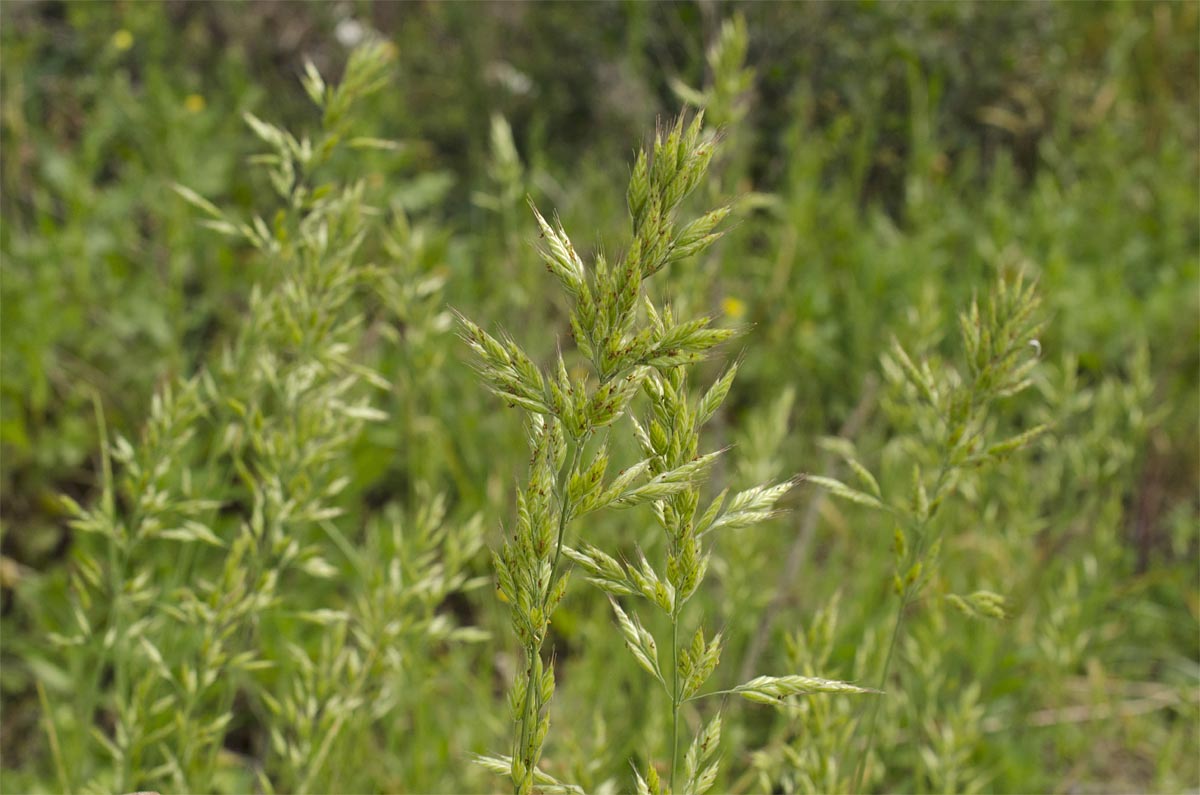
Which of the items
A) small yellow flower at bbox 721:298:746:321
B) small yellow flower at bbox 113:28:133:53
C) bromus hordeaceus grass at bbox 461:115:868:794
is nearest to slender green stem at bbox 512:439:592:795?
bromus hordeaceus grass at bbox 461:115:868:794

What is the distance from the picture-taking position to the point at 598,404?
86 cm

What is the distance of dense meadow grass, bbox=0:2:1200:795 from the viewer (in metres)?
1.24

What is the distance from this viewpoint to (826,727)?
1.29 meters

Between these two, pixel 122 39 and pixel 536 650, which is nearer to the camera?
pixel 536 650

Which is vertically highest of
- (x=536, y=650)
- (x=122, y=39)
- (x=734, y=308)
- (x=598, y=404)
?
(x=598, y=404)

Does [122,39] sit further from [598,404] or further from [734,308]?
[598,404]

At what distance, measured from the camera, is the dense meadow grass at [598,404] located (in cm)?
124

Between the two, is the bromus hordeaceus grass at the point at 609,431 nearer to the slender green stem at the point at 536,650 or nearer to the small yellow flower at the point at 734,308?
the slender green stem at the point at 536,650

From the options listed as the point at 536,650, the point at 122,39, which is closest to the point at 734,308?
the point at 122,39

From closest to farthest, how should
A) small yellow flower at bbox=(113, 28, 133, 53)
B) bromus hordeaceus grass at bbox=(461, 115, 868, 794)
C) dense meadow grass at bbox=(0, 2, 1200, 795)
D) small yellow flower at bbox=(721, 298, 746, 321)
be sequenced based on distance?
bromus hordeaceus grass at bbox=(461, 115, 868, 794), dense meadow grass at bbox=(0, 2, 1200, 795), small yellow flower at bbox=(721, 298, 746, 321), small yellow flower at bbox=(113, 28, 133, 53)

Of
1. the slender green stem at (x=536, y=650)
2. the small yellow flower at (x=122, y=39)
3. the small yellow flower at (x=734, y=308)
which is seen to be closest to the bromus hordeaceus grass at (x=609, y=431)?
the slender green stem at (x=536, y=650)

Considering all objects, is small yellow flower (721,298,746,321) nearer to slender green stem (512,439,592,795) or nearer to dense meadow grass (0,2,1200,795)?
dense meadow grass (0,2,1200,795)

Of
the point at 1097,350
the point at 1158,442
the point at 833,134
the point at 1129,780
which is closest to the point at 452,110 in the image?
the point at 833,134

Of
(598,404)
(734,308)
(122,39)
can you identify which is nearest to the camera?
(598,404)
